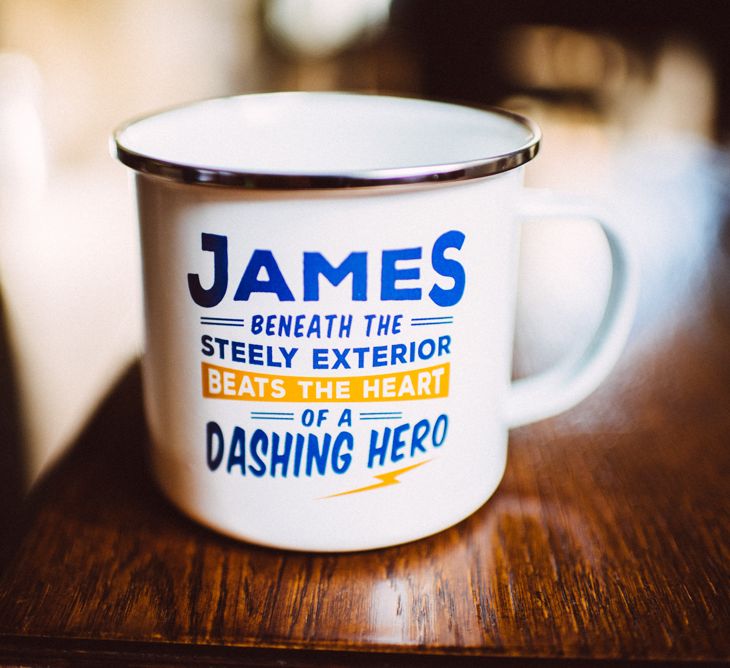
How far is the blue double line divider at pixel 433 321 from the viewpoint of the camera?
1.16 feet

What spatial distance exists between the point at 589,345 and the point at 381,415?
0.14 m

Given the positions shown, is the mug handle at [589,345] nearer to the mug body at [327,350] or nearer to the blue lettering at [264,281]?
the mug body at [327,350]

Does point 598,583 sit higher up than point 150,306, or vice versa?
point 150,306

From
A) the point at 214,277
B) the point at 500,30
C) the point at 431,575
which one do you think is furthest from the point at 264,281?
the point at 500,30

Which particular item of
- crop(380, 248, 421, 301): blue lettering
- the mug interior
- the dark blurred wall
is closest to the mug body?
crop(380, 248, 421, 301): blue lettering

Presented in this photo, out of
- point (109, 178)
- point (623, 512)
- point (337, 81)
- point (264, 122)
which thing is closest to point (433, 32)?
point (337, 81)

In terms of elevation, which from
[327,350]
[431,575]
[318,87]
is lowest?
[318,87]

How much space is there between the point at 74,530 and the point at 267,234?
201 millimetres

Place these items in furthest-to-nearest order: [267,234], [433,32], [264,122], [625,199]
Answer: [433,32]
[625,199]
[264,122]
[267,234]

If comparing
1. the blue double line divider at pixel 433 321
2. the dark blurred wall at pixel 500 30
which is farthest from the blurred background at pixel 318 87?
the blue double line divider at pixel 433 321

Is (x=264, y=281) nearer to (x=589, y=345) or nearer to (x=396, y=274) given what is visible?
(x=396, y=274)

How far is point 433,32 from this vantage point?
8.20 feet

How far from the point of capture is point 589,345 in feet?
1.43

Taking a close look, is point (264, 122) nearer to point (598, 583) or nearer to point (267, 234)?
point (267, 234)
